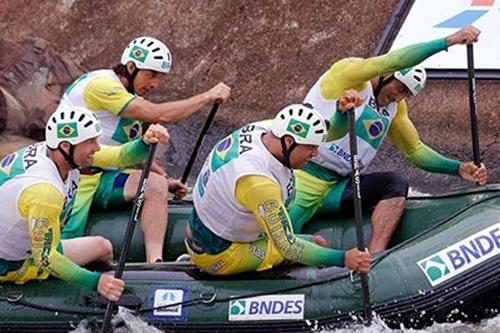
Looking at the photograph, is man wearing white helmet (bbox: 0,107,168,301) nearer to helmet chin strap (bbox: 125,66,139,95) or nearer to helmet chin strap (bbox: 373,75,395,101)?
helmet chin strap (bbox: 125,66,139,95)

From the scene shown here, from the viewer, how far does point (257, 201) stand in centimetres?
827

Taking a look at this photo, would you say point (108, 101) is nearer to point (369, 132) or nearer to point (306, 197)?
point (306, 197)

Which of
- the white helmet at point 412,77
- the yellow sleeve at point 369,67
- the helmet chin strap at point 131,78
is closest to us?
the yellow sleeve at point 369,67

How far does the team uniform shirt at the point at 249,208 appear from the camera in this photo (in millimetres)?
8273

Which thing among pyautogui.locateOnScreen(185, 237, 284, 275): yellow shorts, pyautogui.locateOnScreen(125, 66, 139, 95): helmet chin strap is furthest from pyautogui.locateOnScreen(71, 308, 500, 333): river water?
pyautogui.locateOnScreen(125, 66, 139, 95): helmet chin strap

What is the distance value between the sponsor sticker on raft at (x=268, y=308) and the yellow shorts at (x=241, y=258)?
272 mm

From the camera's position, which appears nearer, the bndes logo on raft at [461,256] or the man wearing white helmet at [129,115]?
the bndes logo on raft at [461,256]

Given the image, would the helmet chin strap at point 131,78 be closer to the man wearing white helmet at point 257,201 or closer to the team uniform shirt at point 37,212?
the team uniform shirt at point 37,212

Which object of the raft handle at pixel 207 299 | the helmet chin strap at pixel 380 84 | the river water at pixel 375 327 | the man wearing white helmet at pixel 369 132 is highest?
the helmet chin strap at pixel 380 84

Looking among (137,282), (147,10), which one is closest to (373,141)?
(137,282)

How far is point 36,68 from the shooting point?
48.6 ft

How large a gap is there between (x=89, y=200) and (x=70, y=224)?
272 mm

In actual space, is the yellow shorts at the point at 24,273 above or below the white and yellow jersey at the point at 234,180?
below

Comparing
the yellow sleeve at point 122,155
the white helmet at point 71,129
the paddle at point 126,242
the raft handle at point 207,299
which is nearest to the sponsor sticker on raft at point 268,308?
the raft handle at point 207,299
